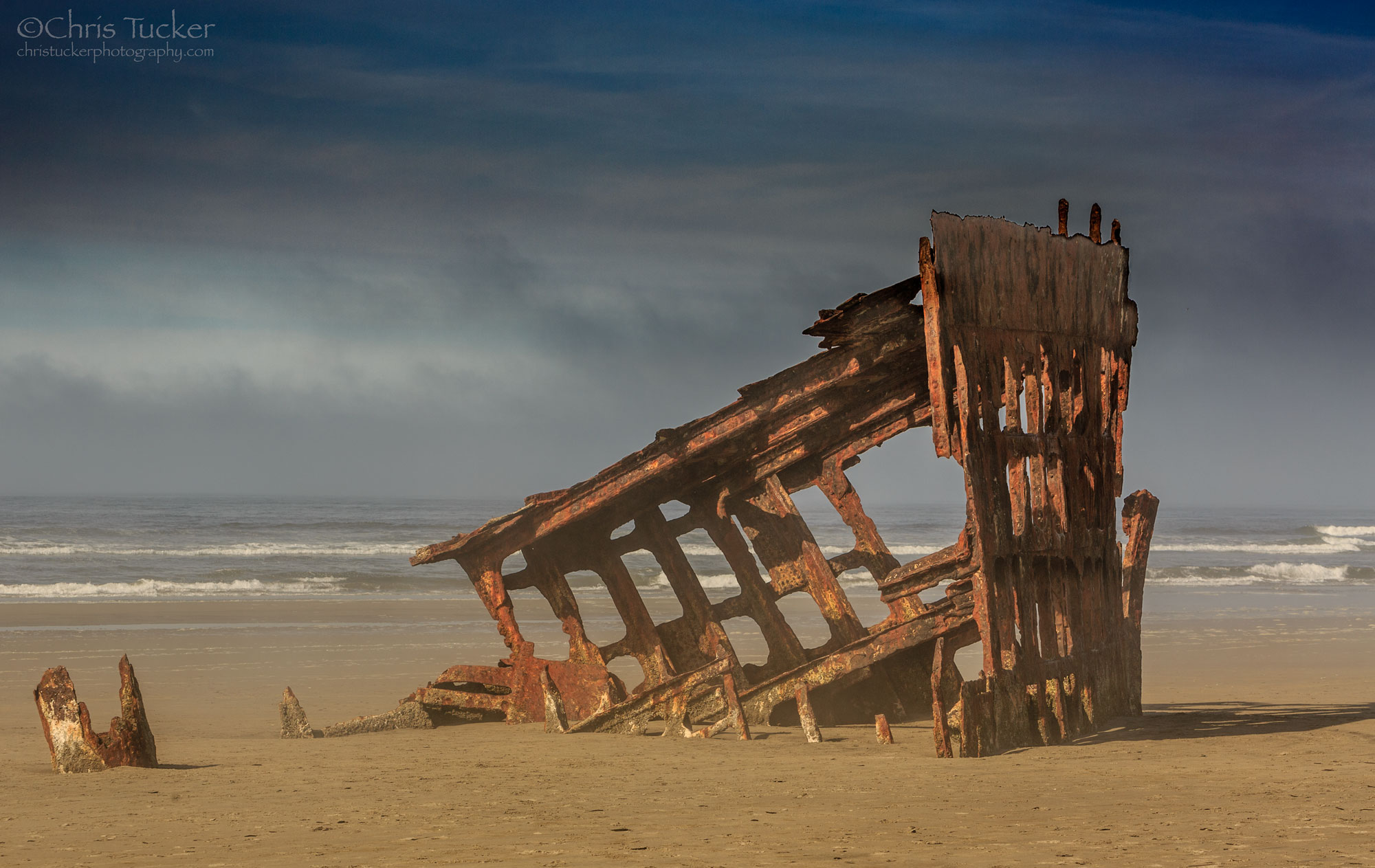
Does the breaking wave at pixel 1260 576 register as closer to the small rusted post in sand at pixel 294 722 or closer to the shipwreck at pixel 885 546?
the shipwreck at pixel 885 546

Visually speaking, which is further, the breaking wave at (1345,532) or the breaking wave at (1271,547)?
the breaking wave at (1345,532)

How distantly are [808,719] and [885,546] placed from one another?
1.42 m

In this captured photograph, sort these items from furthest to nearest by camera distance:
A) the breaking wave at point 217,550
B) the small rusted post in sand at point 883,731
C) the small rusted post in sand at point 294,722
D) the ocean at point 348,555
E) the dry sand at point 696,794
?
the breaking wave at point 217,550 < the ocean at point 348,555 < the small rusted post in sand at point 294,722 < the small rusted post in sand at point 883,731 < the dry sand at point 696,794

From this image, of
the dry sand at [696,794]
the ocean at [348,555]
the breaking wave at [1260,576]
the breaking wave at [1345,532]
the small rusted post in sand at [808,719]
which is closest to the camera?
the dry sand at [696,794]

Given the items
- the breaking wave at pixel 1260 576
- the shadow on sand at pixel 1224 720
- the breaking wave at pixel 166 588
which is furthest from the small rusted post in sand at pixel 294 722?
the breaking wave at pixel 1260 576

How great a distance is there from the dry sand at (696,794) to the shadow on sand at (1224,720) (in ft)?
0.12

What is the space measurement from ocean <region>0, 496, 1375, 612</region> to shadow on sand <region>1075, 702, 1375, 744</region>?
39.8ft

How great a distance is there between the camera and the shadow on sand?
308 inches

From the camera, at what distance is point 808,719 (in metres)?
7.81

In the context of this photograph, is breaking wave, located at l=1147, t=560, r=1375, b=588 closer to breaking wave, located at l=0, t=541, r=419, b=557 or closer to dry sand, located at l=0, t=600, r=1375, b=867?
dry sand, located at l=0, t=600, r=1375, b=867

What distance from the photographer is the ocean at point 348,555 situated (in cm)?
2422

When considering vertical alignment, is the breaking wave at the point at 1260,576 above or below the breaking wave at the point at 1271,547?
below

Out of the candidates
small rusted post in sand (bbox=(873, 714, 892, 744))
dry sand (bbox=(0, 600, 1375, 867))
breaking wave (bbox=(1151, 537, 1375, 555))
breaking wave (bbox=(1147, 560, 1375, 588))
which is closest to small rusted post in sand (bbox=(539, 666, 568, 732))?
dry sand (bbox=(0, 600, 1375, 867))

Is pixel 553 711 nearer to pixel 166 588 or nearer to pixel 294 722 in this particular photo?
pixel 294 722
